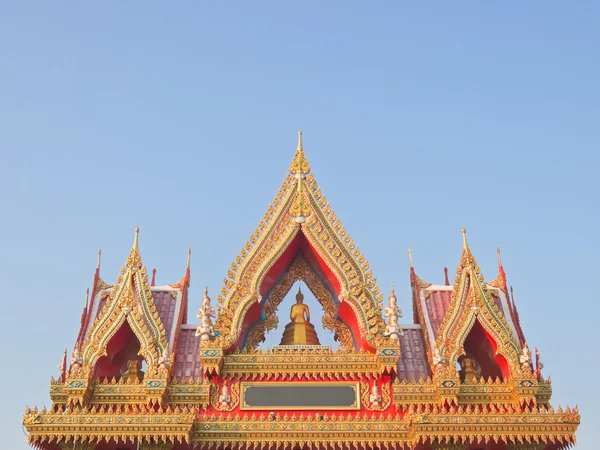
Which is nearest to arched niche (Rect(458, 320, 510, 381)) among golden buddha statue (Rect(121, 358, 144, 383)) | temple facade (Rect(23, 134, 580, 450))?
temple facade (Rect(23, 134, 580, 450))

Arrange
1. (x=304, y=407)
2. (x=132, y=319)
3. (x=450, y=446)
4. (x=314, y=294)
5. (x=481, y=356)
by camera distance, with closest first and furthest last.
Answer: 1. (x=450, y=446)
2. (x=304, y=407)
3. (x=132, y=319)
4. (x=481, y=356)
5. (x=314, y=294)

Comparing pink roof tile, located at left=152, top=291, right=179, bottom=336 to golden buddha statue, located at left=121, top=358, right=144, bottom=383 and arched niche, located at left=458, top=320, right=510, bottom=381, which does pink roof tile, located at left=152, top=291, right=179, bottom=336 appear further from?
arched niche, located at left=458, top=320, right=510, bottom=381

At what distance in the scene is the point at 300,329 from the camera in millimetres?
24078

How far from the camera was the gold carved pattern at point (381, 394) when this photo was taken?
21828 millimetres

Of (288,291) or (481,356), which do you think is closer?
(481,356)

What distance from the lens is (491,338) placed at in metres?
23.0

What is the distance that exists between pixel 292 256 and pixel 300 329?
229cm

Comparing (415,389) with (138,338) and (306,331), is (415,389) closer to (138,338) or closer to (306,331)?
(306,331)

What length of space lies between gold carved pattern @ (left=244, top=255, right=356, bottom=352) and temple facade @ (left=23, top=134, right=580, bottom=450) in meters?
0.03

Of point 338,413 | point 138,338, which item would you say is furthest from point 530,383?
point 138,338

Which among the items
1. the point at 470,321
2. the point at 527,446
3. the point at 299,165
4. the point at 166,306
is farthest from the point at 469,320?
the point at 166,306

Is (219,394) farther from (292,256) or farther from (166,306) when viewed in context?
(292,256)

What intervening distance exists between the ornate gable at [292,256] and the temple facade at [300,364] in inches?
1.7

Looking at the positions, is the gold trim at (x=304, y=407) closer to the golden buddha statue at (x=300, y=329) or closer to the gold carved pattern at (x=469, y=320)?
the golden buddha statue at (x=300, y=329)
